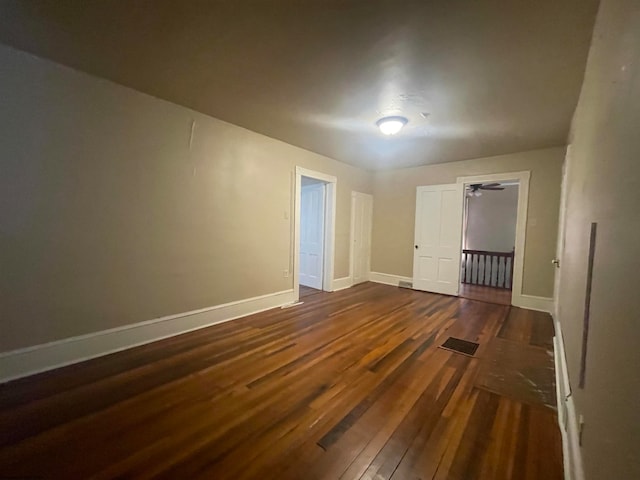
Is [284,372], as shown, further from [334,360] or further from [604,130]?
[604,130]

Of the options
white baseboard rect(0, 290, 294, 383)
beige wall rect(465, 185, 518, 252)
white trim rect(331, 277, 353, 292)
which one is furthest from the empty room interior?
beige wall rect(465, 185, 518, 252)

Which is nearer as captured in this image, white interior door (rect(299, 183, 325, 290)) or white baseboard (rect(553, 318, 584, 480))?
white baseboard (rect(553, 318, 584, 480))

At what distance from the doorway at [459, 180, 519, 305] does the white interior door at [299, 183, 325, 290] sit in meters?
3.19

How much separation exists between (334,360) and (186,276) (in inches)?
77.1

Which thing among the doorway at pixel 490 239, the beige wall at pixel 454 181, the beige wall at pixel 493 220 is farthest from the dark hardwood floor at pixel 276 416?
the beige wall at pixel 493 220

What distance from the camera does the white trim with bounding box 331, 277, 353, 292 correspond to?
5.41 m

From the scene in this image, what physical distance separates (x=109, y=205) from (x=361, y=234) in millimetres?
4577

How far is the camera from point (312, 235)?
5625 millimetres

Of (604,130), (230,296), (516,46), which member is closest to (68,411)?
(230,296)

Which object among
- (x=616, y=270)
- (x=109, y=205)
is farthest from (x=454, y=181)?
(x=109, y=205)

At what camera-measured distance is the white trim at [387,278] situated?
5.92 m

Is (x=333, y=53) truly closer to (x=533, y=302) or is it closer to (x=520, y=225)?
(x=520, y=225)

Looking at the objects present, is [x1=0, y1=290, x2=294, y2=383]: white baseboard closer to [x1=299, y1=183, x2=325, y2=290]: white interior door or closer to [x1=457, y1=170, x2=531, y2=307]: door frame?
[x1=299, y1=183, x2=325, y2=290]: white interior door

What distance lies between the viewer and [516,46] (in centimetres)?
196
